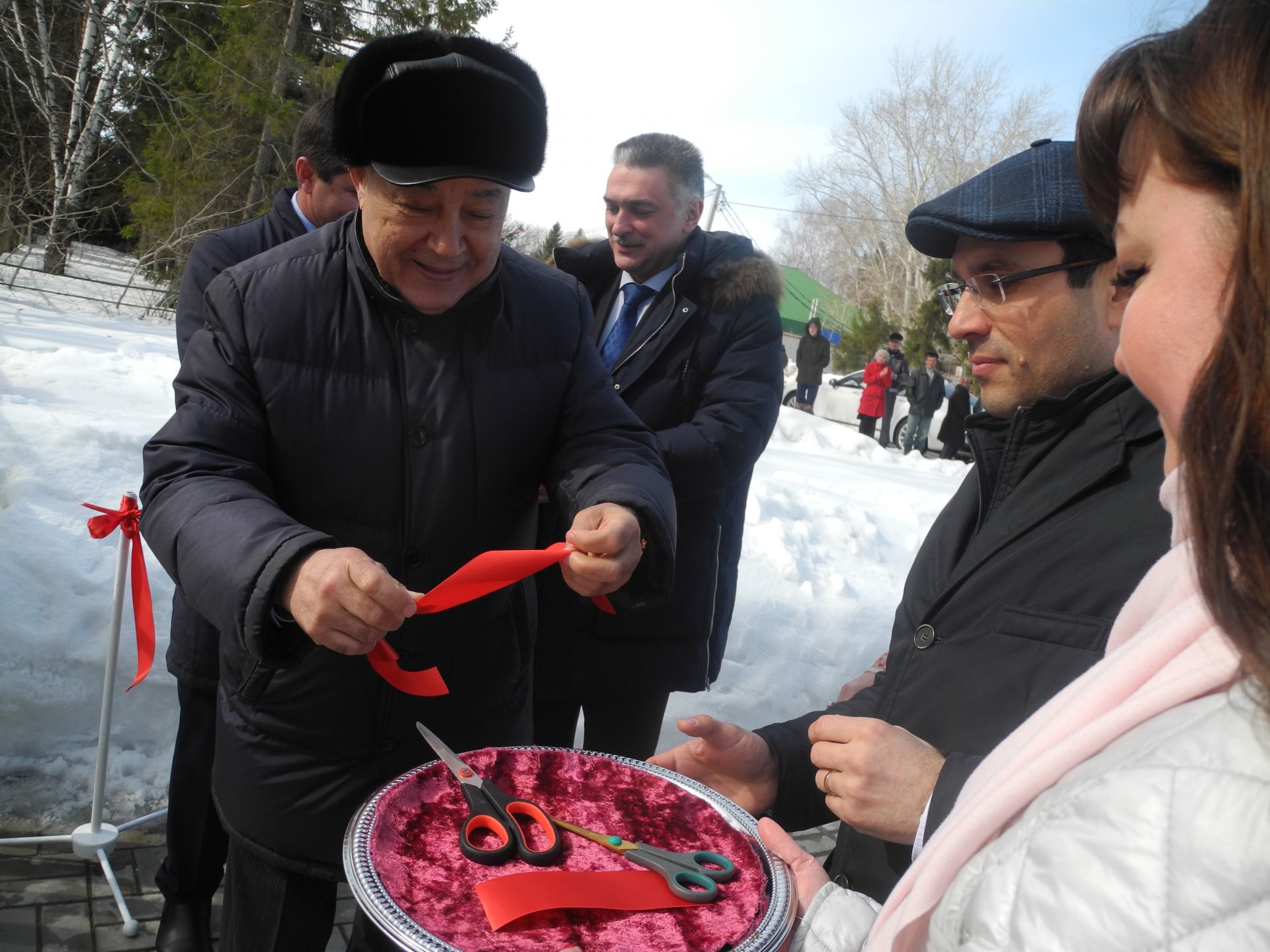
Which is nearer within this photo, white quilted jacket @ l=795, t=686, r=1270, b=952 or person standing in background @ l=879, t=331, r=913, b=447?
Answer: white quilted jacket @ l=795, t=686, r=1270, b=952

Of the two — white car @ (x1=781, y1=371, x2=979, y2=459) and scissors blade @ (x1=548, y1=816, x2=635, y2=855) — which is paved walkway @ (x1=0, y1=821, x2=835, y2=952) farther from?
white car @ (x1=781, y1=371, x2=979, y2=459)

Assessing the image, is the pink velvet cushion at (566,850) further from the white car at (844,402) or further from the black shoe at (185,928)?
the white car at (844,402)

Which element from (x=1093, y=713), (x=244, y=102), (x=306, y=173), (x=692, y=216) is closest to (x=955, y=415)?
(x=244, y=102)

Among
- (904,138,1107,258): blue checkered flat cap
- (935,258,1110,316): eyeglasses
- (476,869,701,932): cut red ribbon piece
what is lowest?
(476,869,701,932): cut red ribbon piece

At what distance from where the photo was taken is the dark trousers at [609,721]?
334 centimetres

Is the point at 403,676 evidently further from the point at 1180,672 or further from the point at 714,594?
the point at 714,594

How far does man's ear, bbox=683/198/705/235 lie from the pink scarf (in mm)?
2843

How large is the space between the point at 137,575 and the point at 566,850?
224 centimetres

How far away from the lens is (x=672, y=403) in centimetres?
345

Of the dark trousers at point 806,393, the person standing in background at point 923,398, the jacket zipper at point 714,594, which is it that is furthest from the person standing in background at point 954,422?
the jacket zipper at point 714,594

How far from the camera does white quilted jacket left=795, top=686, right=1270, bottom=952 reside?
671mm

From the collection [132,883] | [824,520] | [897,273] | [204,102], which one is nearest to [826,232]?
[897,273]

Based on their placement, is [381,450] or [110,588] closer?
[381,450]

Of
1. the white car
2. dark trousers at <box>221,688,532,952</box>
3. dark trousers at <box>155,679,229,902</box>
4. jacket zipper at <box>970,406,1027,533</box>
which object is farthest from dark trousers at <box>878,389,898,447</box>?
dark trousers at <box>221,688,532,952</box>
